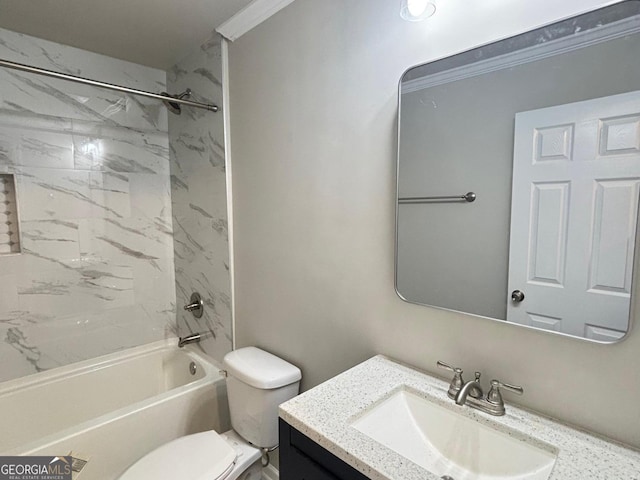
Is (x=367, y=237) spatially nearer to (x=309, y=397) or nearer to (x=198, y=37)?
(x=309, y=397)

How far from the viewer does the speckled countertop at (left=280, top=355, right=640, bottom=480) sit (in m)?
0.74

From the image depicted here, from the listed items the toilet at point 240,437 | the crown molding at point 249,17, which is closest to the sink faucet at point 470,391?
the toilet at point 240,437

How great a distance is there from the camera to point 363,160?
1.29m

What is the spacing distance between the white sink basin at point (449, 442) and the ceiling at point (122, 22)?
187cm

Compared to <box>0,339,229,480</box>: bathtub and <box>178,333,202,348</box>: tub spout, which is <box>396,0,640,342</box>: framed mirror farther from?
<box>178,333,202,348</box>: tub spout

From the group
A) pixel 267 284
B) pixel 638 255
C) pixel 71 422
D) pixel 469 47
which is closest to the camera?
pixel 638 255

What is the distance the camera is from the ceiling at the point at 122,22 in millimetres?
1653

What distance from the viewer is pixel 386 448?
0.81 meters

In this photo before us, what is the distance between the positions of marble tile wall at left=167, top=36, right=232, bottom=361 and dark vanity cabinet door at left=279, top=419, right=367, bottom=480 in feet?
3.81

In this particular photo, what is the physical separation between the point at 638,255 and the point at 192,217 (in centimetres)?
225

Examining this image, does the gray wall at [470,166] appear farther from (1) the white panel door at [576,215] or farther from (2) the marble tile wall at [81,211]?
(2) the marble tile wall at [81,211]

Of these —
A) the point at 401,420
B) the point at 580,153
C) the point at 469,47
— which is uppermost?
the point at 469,47

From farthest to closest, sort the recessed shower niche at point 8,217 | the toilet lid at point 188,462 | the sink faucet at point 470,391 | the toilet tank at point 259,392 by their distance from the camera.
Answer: the recessed shower niche at point 8,217, the toilet tank at point 259,392, the toilet lid at point 188,462, the sink faucet at point 470,391

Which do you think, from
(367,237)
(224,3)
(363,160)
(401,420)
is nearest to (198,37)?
(224,3)
